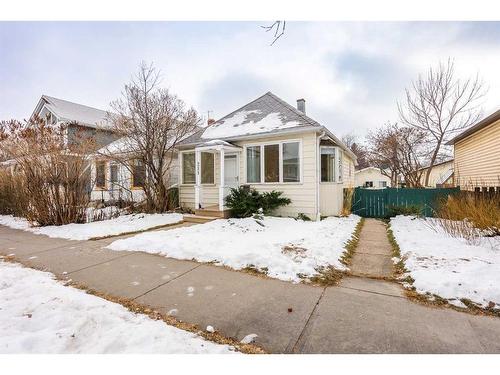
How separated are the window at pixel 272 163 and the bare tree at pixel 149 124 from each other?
4.35 meters

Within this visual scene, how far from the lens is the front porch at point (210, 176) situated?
959cm

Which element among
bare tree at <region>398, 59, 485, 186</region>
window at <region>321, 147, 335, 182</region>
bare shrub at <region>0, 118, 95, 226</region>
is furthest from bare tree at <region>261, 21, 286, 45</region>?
bare tree at <region>398, 59, 485, 186</region>

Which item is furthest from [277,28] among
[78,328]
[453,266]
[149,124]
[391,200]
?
[391,200]

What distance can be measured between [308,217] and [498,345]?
6.95m

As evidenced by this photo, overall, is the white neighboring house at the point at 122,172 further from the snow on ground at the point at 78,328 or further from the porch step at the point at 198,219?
the snow on ground at the point at 78,328

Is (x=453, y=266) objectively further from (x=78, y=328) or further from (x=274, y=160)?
(x=274, y=160)

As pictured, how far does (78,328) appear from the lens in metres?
2.41

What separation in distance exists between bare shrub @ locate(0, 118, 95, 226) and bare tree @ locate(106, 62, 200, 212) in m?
1.96

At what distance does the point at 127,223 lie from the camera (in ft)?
28.8

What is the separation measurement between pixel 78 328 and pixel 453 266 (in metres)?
5.25

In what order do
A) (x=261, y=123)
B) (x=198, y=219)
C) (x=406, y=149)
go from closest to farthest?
(x=198, y=219)
(x=261, y=123)
(x=406, y=149)

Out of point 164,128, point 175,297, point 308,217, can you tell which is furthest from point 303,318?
point 164,128

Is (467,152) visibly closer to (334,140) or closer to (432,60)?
(432,60)
